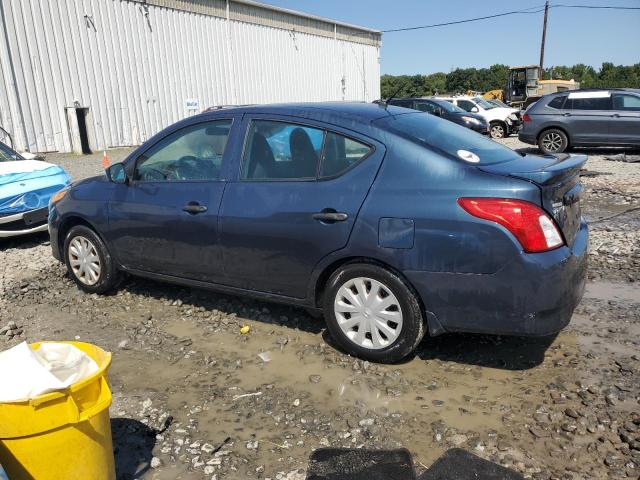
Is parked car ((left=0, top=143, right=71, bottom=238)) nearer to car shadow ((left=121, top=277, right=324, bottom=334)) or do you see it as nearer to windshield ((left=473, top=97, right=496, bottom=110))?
car shadow ((left=121, top=277, right=324, bottom=334))

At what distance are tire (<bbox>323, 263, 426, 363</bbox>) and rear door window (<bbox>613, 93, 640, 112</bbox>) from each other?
12539mm

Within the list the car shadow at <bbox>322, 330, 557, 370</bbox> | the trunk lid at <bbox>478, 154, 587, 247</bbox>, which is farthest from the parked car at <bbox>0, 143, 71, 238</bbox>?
the trunk lid at <bbox>478, 154, 587, 247</bbox>

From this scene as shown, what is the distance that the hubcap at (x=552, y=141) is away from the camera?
14141 mm

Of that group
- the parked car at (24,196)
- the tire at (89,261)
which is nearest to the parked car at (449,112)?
the parked car at (24,196)

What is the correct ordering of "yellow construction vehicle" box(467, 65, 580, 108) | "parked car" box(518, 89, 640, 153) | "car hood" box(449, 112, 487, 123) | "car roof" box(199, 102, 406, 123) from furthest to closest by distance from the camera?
"yellow construction vehicle" box(467, 65, 580, 108) → "car hood" box(449, 112, 487, 123) → "parked car" box(518, 89, 640, 153) → "car roof" box(199, 102, 406, 123)

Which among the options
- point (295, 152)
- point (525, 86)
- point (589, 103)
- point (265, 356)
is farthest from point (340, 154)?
point (525, 86)

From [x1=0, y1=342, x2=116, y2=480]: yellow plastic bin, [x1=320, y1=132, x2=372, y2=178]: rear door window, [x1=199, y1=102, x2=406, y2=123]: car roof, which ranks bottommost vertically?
[x1=0, y1=342, x2=116, y2=480]: yellow plastic bin

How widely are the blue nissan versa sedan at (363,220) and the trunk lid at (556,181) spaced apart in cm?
1

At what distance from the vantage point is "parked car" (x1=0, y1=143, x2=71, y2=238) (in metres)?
6.80

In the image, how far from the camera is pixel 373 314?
11.6 feet

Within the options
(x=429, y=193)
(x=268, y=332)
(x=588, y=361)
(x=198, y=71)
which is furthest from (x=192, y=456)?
(x=198, y=71)

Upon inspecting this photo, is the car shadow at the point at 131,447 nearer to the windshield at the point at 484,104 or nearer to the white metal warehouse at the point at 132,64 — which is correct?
the white metal warehouse at the point at 132,64

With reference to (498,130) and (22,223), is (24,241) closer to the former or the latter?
(22,223)

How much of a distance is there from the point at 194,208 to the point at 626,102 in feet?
42.4
